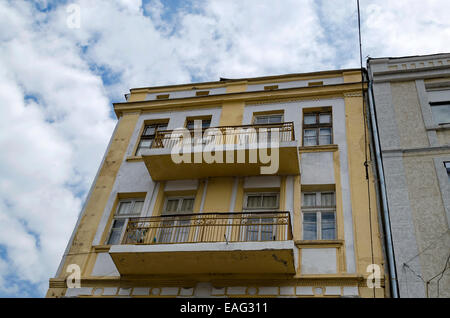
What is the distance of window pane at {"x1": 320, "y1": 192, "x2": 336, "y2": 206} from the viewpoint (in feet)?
32.7

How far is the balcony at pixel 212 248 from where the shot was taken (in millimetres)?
8367

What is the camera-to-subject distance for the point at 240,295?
8.50 m

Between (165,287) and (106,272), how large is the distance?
60.7 inches

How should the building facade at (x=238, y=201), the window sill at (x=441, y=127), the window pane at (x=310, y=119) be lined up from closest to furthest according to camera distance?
the building facade at (x=238, y=201), the window sill at (x=441, y=127), the window pane at (x=310, y=119)

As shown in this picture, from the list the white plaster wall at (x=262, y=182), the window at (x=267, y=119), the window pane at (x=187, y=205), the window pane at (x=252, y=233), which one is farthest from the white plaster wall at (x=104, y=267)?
the window at (x=267, y=119)

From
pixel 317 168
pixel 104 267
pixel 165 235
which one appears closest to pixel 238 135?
pixel 317 168

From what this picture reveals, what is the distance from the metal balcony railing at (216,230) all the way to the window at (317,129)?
9.21 ft

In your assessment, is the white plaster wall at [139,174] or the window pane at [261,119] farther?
the window pane at [261,119]

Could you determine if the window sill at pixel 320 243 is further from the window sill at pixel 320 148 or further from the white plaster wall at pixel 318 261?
the window sill at pixel 320 148
